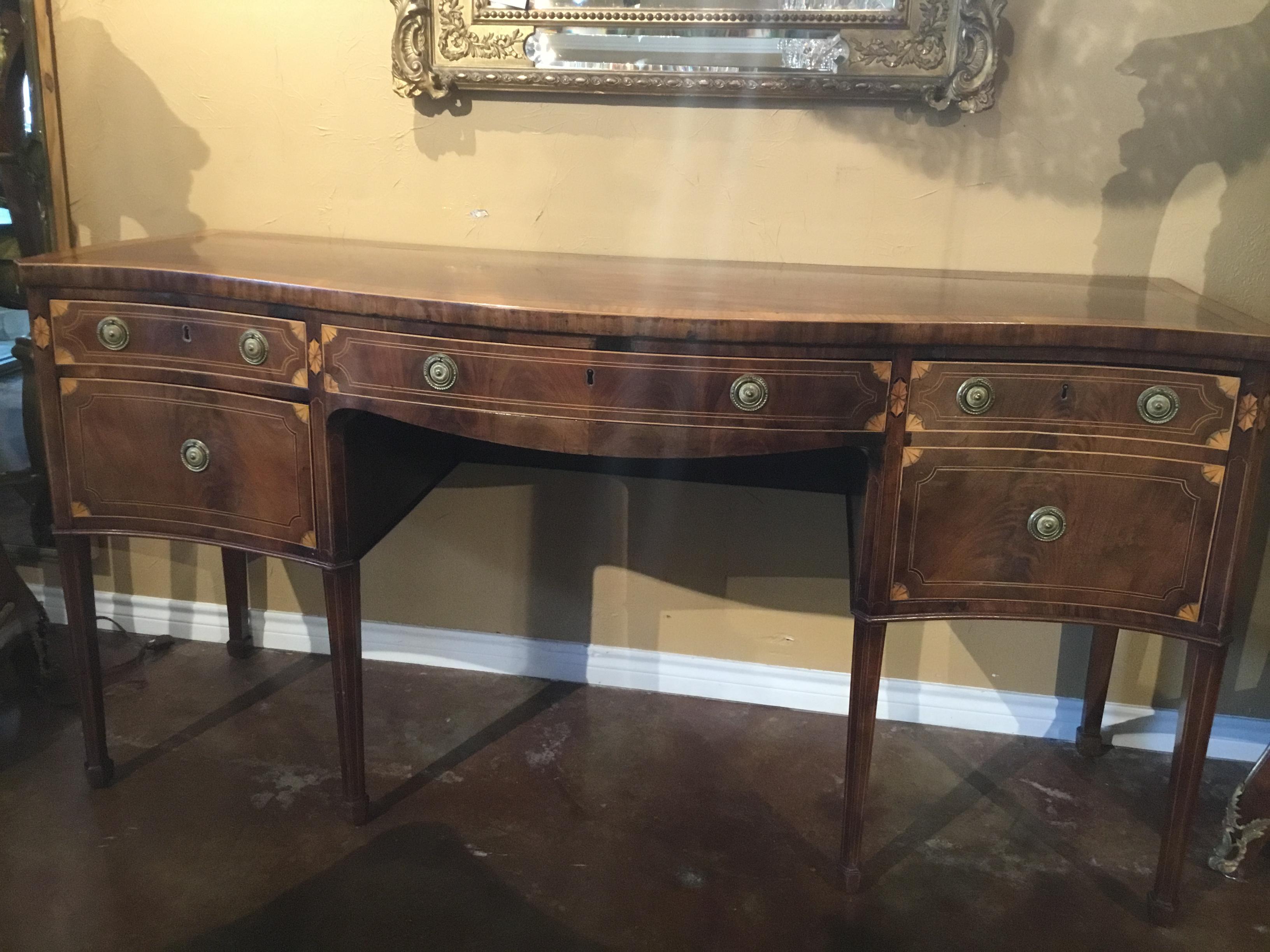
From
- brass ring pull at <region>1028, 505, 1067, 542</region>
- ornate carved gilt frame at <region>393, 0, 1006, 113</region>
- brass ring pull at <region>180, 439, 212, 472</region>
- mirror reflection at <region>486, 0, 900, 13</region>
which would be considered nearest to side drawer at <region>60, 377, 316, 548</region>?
brass ring pull at <region>180, 439, 212, 472</region>

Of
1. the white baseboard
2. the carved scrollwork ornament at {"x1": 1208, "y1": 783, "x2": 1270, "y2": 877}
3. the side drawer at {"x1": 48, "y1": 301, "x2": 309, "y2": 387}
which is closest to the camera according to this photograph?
the side drawer at {"x1": 48, "y1": 301, "x2": 309, "y2": 387}

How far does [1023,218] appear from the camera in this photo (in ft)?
5.12

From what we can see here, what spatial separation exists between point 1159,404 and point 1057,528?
0.62ft

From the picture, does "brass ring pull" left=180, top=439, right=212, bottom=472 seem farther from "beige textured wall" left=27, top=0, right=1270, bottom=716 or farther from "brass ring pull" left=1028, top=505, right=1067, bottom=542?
"brass ring pull" left=1028, top=505, right=1067, bottom=542

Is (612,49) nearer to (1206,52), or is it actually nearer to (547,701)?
(1206,52)

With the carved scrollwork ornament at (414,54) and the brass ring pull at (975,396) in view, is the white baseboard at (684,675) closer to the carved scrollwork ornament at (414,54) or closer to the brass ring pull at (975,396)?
the brass ring pull at (975,396)

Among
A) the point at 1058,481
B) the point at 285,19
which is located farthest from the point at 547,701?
the point at 285,19

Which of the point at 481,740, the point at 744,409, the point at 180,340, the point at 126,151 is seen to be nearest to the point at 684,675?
the point at 481,740

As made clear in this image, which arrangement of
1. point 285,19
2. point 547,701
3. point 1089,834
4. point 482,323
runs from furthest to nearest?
1. point 547,701
2. point 285,19
3. point 1089,834
4. point 482,323

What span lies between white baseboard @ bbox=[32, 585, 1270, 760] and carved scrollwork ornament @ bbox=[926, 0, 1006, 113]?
3.37ft

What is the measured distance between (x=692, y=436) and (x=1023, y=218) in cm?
78

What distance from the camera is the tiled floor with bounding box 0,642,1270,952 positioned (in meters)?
1.31

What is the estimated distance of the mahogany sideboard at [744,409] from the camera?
3.73 ft

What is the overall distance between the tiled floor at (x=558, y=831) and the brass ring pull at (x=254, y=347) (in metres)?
0.73
